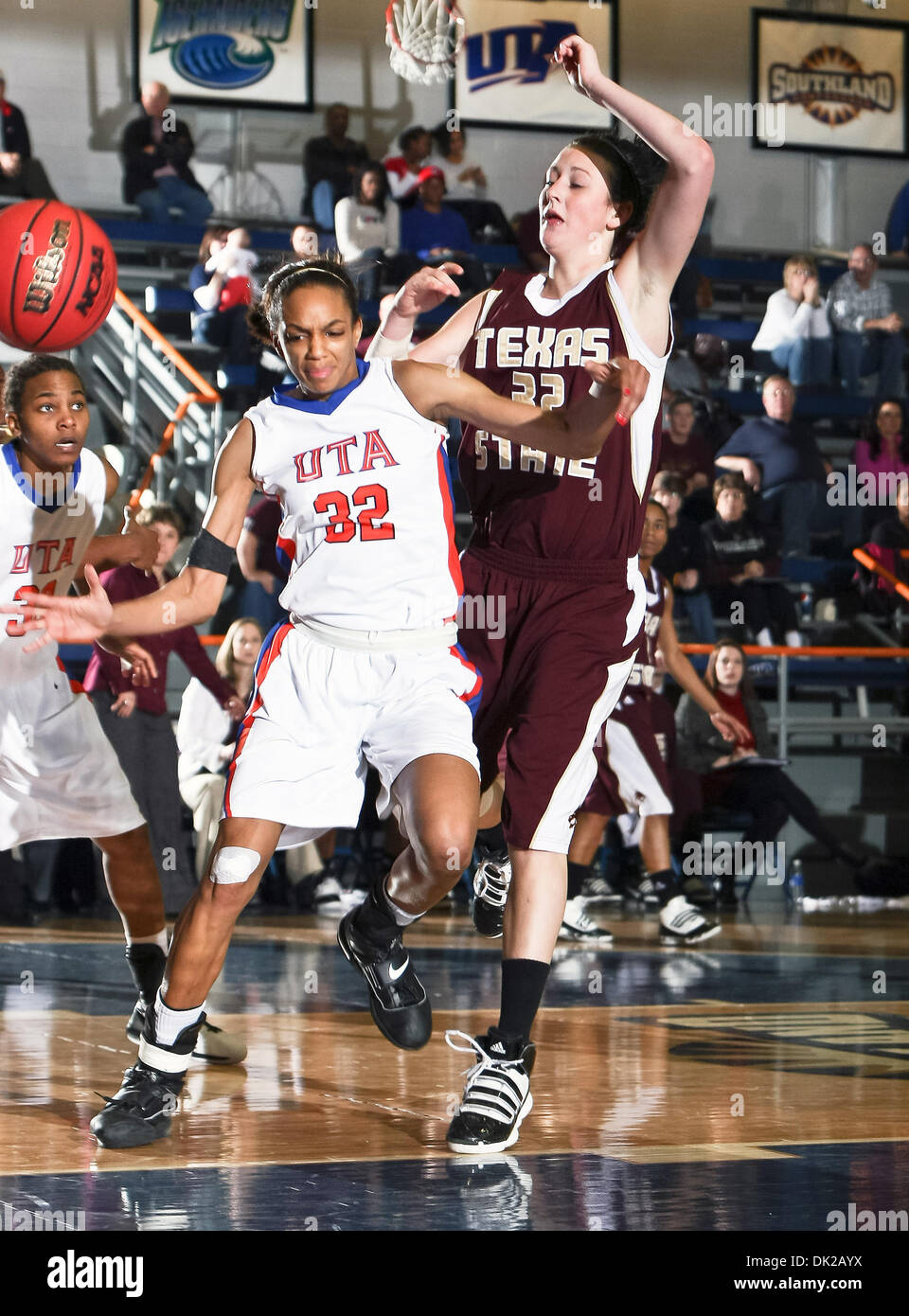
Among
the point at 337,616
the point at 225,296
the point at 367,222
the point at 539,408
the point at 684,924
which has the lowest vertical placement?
the point at 684,924

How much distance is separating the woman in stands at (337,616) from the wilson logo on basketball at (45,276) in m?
1.47

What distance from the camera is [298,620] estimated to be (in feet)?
13.6

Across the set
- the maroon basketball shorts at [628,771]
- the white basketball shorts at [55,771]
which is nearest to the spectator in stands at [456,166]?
the maroon basketball shorts at [628,771]

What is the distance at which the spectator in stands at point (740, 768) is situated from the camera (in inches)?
401

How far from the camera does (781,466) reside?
1245 centimetres

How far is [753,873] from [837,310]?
5.76 meters

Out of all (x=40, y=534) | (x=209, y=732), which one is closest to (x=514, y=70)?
(x=209, y=732)

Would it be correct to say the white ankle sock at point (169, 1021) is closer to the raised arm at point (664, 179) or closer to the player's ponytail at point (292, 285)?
the player's ponytail at point (292, 285)

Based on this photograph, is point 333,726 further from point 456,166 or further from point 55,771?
point 456,166

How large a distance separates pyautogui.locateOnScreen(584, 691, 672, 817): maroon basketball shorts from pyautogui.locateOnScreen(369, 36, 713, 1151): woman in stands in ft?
13.4

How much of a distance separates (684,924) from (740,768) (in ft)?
7.02

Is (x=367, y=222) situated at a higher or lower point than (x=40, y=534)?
higher

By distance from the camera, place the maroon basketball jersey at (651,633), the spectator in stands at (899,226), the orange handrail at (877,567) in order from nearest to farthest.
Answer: the maroon basketball jersey at (651,633), the orange handrail at (877,567), the spectator in stands at (899,226)
